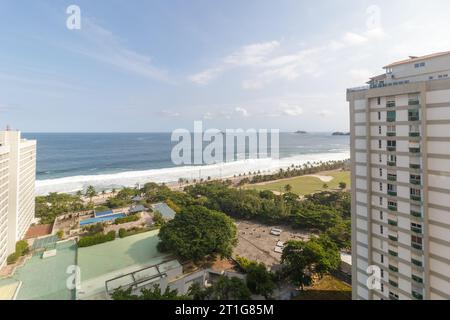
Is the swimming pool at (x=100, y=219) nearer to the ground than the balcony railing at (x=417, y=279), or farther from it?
nearer to the ground

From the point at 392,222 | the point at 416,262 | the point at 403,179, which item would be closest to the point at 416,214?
the point at 392,222

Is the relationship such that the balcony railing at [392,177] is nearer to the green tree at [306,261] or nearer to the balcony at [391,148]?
the balcony at [391,148]

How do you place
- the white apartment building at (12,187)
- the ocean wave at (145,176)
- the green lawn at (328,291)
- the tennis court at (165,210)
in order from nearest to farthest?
the green lawn at (328,291) → the white apartment building at (12,187) → the tennis court at (165,210) → the ocean wave at (145,176)

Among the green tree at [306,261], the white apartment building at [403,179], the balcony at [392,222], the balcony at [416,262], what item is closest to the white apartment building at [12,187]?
the green tree at [306,261]

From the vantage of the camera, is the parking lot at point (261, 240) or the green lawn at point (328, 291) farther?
the parking lot at point (261, 240)

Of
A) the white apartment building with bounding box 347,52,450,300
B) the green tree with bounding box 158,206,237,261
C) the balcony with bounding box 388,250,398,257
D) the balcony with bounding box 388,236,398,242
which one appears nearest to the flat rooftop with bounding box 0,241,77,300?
the green tree with bounding box 158,206,237,261

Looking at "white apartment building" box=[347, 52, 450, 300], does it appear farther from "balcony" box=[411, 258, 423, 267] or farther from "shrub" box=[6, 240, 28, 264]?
"shrub" box=[6, 240, 28, 264]

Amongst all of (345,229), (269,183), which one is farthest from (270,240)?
(269,183)
